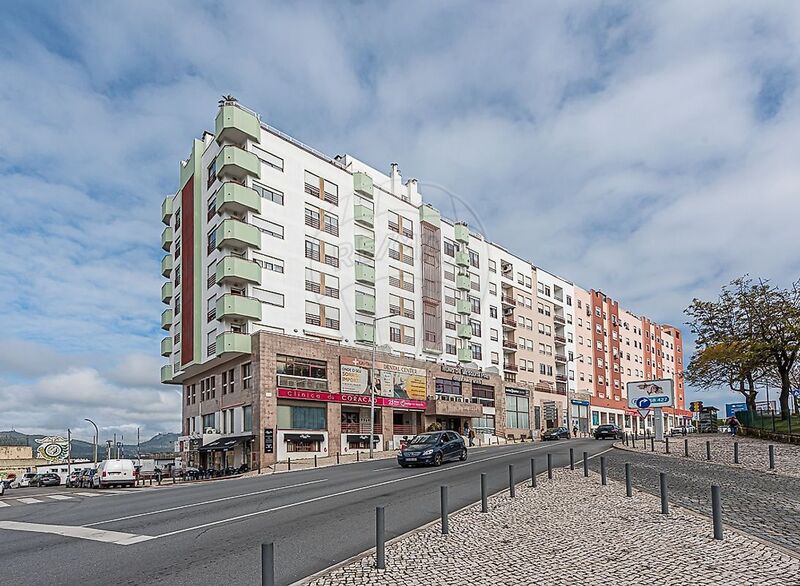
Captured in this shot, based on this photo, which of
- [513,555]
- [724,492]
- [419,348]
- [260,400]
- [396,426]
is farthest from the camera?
[419,348]

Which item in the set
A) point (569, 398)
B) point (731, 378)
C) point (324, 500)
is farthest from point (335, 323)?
point (569, 398)

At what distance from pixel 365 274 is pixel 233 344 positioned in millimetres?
14825

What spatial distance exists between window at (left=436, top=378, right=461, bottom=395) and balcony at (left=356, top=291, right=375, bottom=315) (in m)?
10.7

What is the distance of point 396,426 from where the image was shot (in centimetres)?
5712

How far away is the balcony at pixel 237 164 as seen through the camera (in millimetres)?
46562

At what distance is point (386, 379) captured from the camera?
5609 cm

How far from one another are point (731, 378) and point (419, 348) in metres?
25.8

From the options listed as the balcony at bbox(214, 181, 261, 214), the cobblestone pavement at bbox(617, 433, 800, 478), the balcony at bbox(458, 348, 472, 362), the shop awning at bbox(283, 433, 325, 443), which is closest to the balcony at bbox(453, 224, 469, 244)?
the balcony at bbox(458, 348, 472, 362)

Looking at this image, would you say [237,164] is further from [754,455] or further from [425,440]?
[754,455]

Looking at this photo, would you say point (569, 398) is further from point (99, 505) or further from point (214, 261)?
point (99, 505)

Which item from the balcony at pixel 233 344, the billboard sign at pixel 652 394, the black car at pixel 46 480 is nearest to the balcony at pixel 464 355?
the balcony at pixel 233 344

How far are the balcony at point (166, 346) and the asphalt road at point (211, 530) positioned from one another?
3768 cm

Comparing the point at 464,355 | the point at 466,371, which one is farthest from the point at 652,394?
the point at 464,355

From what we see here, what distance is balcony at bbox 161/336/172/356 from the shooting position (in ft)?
195
